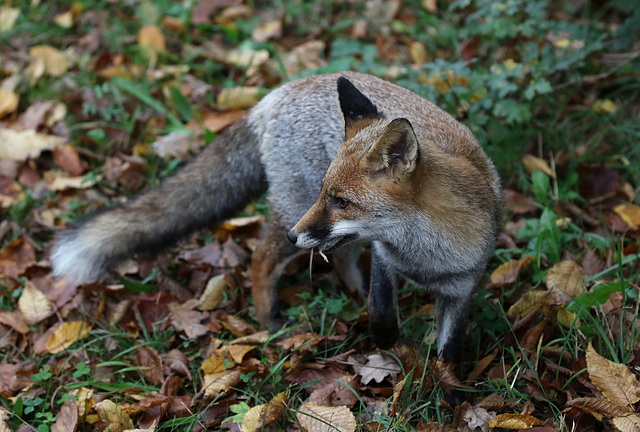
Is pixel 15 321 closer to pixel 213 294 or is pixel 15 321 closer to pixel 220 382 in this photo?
pixel 213 294

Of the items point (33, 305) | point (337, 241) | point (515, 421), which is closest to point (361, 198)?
point (337, 241)

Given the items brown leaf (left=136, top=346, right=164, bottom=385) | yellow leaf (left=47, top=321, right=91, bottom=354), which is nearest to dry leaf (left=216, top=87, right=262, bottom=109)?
yellow leaf (left=47, top=321, right=91, bottom=354)

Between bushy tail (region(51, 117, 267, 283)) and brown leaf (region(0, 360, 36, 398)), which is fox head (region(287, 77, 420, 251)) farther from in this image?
brown leaf (region(0, 360, 36, 398))

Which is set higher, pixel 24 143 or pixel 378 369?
pixel 24 143

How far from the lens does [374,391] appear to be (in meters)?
3.62

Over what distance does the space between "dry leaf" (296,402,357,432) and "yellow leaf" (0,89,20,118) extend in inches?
180

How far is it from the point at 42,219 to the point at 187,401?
2.47 m

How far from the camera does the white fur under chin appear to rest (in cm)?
429

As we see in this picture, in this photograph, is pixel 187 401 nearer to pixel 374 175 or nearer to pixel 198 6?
pixel 374 175

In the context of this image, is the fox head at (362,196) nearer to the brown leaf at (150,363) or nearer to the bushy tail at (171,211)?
the bushy tail at (171,211)

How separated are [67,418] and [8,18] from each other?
5.36 m

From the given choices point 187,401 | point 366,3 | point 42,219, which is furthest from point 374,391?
point 366,3

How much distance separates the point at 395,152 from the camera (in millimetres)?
2932

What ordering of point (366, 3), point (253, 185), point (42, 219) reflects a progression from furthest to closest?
point (366, 3), point (42, 219), point (253, 185)
